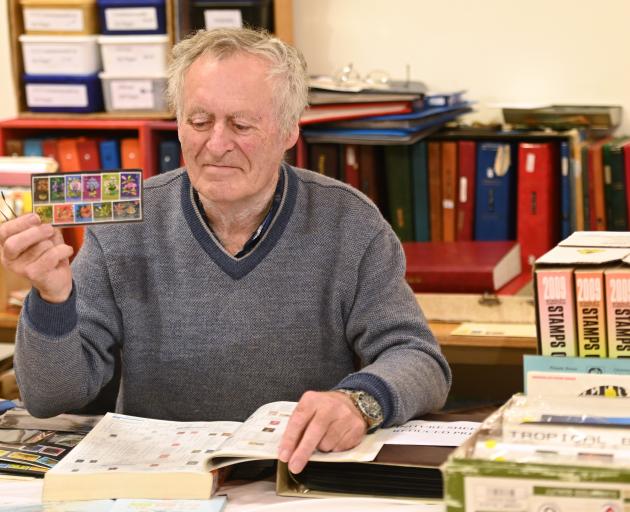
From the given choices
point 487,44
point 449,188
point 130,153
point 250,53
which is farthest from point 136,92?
point 250,53

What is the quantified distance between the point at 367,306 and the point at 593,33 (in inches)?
65.4

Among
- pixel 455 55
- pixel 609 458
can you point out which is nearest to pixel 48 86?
pixel 455 55

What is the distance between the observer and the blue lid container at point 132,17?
309 centimetres

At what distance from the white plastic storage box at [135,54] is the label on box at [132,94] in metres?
0.03

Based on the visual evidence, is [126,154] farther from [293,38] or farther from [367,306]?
[367,306]

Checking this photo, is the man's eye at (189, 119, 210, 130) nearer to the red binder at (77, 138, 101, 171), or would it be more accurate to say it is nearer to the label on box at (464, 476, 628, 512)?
the label on box at (464, 476, 628, 512)

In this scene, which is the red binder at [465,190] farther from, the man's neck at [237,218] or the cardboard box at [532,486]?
the cardboard box at [532,486]

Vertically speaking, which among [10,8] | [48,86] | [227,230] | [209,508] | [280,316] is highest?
[10,8]

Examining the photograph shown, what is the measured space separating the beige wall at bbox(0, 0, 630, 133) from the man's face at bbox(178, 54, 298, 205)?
1548mm

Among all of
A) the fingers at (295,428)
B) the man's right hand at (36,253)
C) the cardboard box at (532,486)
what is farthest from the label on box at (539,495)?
the man's right hand at (36,253)

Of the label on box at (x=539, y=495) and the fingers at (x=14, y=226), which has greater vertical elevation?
the fingers at (x=14, y=226)

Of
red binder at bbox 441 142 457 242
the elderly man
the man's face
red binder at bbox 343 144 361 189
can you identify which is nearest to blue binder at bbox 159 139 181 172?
red binder at bbox 343 144 361 189

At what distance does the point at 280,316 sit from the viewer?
1.89m

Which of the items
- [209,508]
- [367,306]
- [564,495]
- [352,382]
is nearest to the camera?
[564,495]
